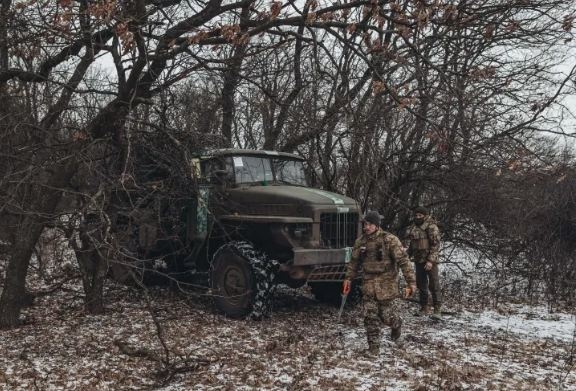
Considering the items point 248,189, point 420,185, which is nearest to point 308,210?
point 248,189

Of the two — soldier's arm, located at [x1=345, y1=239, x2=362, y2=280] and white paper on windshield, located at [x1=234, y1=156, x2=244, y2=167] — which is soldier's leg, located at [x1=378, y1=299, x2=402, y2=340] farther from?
white paper on windshield, located at [x1=234, y1=156, x2=244, y2=167]

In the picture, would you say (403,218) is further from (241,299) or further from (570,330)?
(241,299)

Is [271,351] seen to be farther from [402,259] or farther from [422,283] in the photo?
[422,283]

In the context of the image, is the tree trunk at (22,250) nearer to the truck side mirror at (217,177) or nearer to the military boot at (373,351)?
the truck side mirror at (217,177)

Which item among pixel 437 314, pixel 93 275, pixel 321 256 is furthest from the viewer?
pixel 437 314

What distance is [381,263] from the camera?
6.76 meters

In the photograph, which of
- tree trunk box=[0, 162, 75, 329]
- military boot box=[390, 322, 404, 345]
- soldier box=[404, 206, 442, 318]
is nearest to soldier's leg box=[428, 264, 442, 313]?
soldier box=[404, 206, 442, 318]

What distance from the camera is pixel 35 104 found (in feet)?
32.9

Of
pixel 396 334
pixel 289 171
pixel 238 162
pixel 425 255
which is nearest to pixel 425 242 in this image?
pixel 425 255

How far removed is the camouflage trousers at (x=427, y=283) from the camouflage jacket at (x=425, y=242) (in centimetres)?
15

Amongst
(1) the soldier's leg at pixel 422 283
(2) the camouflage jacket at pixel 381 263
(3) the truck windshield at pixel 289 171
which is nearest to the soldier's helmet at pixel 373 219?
(2) the camouflage jacket at pixel 381 263

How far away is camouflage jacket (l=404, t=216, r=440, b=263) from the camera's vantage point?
8656 mm

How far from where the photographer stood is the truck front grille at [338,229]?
8.11 m

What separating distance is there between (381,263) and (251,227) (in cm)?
235
